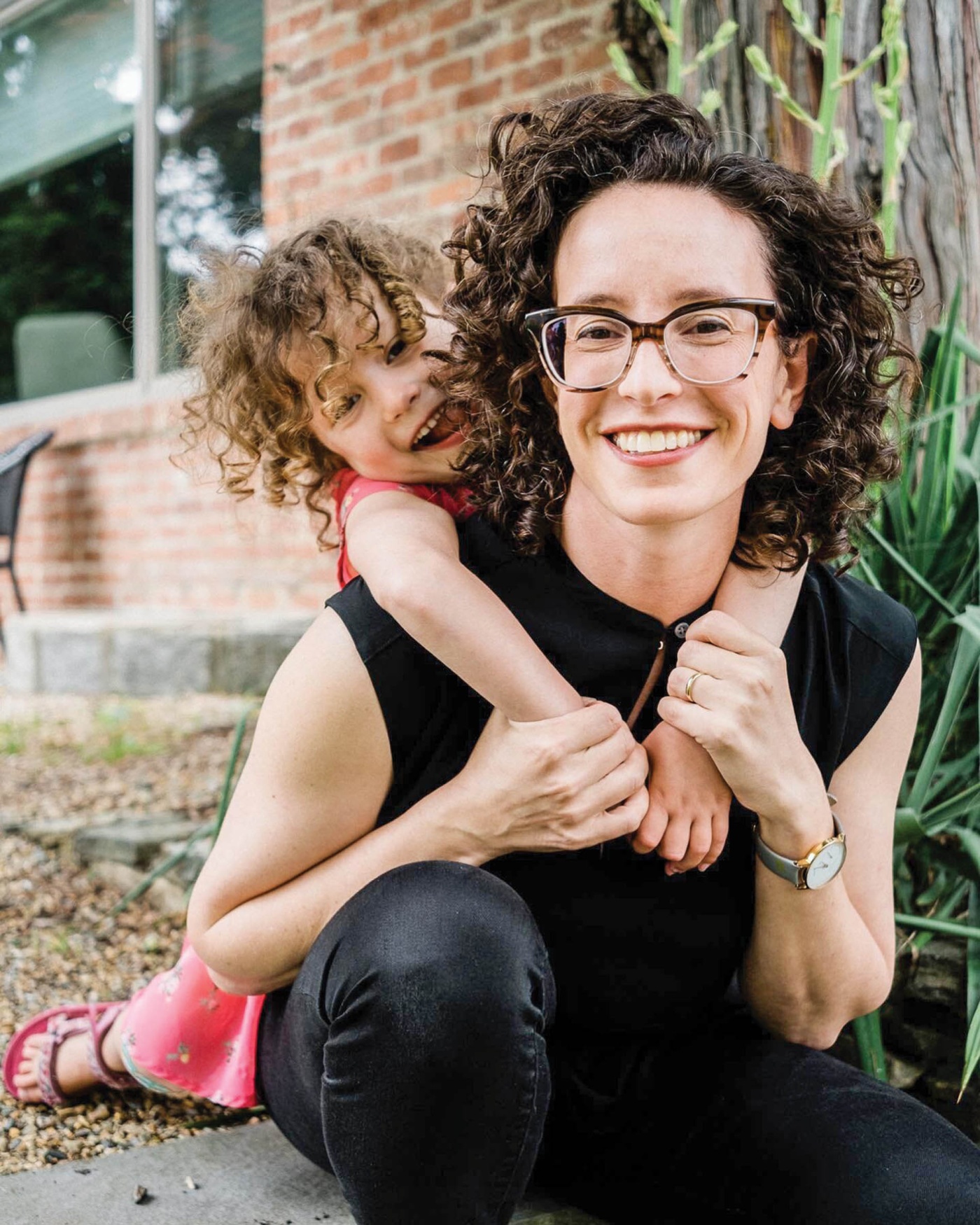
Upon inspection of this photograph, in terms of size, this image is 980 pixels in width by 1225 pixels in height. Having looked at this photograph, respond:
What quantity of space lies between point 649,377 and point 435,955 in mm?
630

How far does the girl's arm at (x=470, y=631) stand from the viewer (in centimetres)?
132

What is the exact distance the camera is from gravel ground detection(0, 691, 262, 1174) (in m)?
1.87

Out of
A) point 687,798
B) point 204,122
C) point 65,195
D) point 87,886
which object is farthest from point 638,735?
point 65,195

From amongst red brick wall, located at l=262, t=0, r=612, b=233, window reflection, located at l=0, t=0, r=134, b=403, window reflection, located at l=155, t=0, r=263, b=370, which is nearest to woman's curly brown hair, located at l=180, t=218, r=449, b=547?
red brick wall, located at l=262, t=0, r=612, b=233

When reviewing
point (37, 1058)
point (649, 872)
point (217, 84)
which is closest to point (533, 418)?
point (649, 872)

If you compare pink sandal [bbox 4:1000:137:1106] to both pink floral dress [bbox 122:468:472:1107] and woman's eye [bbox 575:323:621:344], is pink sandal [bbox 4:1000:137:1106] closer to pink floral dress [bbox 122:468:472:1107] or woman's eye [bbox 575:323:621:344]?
pink floral dress [bbox 122:468:472:1107]

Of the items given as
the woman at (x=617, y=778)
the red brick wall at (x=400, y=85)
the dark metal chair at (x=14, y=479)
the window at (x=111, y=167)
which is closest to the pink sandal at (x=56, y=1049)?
the woman at (x=617, y=778)

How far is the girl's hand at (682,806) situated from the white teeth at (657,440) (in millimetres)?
311

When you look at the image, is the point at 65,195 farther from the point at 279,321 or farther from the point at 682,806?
the point at 682,806

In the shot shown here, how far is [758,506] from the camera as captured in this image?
1.51 m

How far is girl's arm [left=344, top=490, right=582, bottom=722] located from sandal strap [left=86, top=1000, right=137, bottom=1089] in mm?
933

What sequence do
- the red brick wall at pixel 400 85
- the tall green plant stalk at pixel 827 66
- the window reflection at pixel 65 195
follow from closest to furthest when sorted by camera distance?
1. the tall green plant stalk at pixel 827 66
2. the red brick wall at pixel 400 85
3. the window reflection at pixel 65 195

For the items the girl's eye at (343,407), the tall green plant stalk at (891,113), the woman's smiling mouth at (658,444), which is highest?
the tall green plant stalk at (891,113)

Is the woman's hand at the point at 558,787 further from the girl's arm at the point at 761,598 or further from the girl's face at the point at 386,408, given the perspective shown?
the girl's face at the point at 386,408
